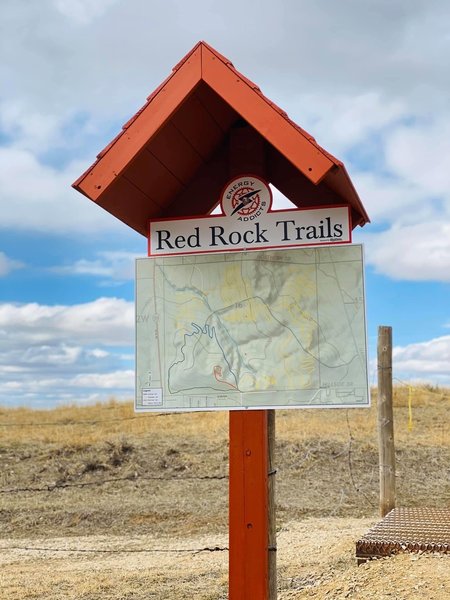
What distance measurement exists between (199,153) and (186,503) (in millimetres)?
7771

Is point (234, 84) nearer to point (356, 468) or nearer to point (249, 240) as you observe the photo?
point (249, 240)

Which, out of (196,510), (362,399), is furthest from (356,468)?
(362,399)

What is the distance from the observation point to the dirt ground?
659cm

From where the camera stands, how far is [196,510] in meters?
11.1

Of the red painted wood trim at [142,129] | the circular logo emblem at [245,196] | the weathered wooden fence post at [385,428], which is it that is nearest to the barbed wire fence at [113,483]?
the weathered wooden fence post at [385,428]

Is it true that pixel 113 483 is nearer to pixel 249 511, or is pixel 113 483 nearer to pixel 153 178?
pixel 249 511

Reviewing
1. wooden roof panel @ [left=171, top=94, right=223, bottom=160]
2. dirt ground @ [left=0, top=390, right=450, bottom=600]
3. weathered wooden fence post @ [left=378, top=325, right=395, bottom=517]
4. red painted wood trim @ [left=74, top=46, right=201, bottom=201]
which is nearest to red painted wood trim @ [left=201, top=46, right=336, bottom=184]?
red painted wood trim @ [left=74, top=46, right=201, bottom=201]

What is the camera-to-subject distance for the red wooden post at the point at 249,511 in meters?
4.47

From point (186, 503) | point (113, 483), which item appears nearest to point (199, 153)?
point (186, 503)

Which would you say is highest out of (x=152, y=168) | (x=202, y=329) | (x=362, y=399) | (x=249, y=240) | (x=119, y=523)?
(x=152, y=168)

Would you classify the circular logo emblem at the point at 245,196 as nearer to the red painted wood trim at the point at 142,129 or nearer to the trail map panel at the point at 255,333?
the trail map panel at the point at 255,333

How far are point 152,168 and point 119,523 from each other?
7340 millimetres

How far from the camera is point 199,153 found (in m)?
4.96

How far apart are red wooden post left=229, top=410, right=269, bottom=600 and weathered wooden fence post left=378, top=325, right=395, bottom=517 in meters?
5.07
